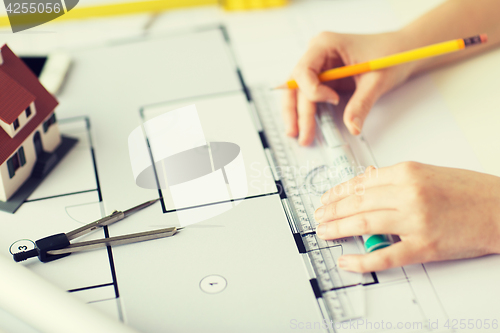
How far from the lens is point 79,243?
19.9 inches

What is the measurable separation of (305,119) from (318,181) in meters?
0.11

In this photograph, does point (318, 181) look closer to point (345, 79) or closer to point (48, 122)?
point (345, 79)

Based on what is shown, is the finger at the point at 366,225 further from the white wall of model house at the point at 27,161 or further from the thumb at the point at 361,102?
the white wall of model house at the point at 27,161

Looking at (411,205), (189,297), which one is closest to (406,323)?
(411,205)

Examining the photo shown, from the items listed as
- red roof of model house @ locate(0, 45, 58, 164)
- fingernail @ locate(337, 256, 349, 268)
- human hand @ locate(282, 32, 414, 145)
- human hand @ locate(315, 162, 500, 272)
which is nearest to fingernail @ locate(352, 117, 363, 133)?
human hand @ locate(282, 32, 414, 145)

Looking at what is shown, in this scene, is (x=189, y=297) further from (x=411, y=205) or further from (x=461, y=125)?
(x=461, y=125)

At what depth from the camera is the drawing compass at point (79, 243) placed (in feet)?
1.61

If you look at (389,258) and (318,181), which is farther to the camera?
(318,181)

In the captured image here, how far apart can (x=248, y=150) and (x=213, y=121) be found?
0.08 meters

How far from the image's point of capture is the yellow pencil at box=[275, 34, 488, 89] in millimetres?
640

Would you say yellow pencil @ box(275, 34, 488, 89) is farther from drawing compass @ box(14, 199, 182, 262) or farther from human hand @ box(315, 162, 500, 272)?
drawing compass @ box(14, 199, 182, 262)

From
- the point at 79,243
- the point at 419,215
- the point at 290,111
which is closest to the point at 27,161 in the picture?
the point at 79,243

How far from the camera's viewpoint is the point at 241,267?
49cm

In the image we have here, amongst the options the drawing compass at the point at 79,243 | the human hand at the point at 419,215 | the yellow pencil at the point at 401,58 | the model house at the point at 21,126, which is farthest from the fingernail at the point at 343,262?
the model house at the point at 21,126
